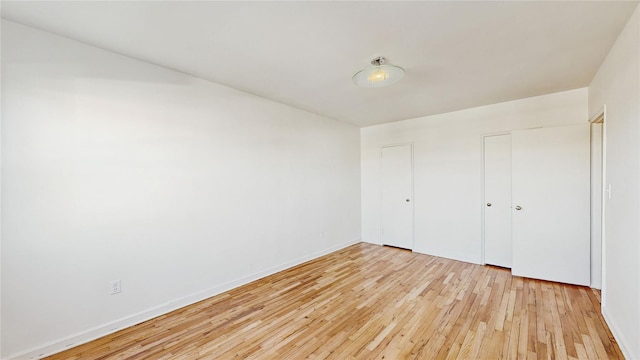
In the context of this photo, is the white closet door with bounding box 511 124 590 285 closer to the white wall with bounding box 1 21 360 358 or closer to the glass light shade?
the glass light shade

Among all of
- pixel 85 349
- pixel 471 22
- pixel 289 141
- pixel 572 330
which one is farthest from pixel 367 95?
pixel 85 349

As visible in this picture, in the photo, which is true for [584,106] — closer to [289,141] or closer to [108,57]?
[289,141]

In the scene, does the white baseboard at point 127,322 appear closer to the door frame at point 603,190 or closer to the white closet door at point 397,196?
the white closet door at point 397,196

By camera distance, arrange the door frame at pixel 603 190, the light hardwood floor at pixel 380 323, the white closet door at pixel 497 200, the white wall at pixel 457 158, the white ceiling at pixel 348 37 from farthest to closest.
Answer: the white closet door at pixel 497 200, the white wall at pixel 457 158, the door frame at pixel 603 190, the light hardwood floor at pixel 380 323, the white ceiling at pixel 348 37

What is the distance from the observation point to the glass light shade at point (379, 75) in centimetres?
238

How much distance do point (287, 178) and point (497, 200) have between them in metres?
3.14

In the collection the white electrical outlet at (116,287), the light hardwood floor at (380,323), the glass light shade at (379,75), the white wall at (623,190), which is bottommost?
the light hardwood floor at (380,323)

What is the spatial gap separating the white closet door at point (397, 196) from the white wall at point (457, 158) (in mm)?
138

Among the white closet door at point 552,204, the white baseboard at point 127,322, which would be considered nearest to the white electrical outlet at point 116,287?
the white baseboard at point 127,322

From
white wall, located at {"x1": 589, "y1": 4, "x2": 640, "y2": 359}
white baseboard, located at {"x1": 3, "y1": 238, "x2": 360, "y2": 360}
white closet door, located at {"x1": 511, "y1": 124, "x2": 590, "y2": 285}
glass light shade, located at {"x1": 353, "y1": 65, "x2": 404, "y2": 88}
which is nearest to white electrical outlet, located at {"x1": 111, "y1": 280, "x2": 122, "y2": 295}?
white baseboard, located at {"x1": 3, "y1": 238, "x2": 360, "y2": 360}

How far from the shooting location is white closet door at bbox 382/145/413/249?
15.1 ft

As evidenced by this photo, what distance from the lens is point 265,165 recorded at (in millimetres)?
3443

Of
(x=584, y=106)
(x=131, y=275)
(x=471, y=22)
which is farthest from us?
(x=584, y=106)

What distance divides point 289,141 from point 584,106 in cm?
385
